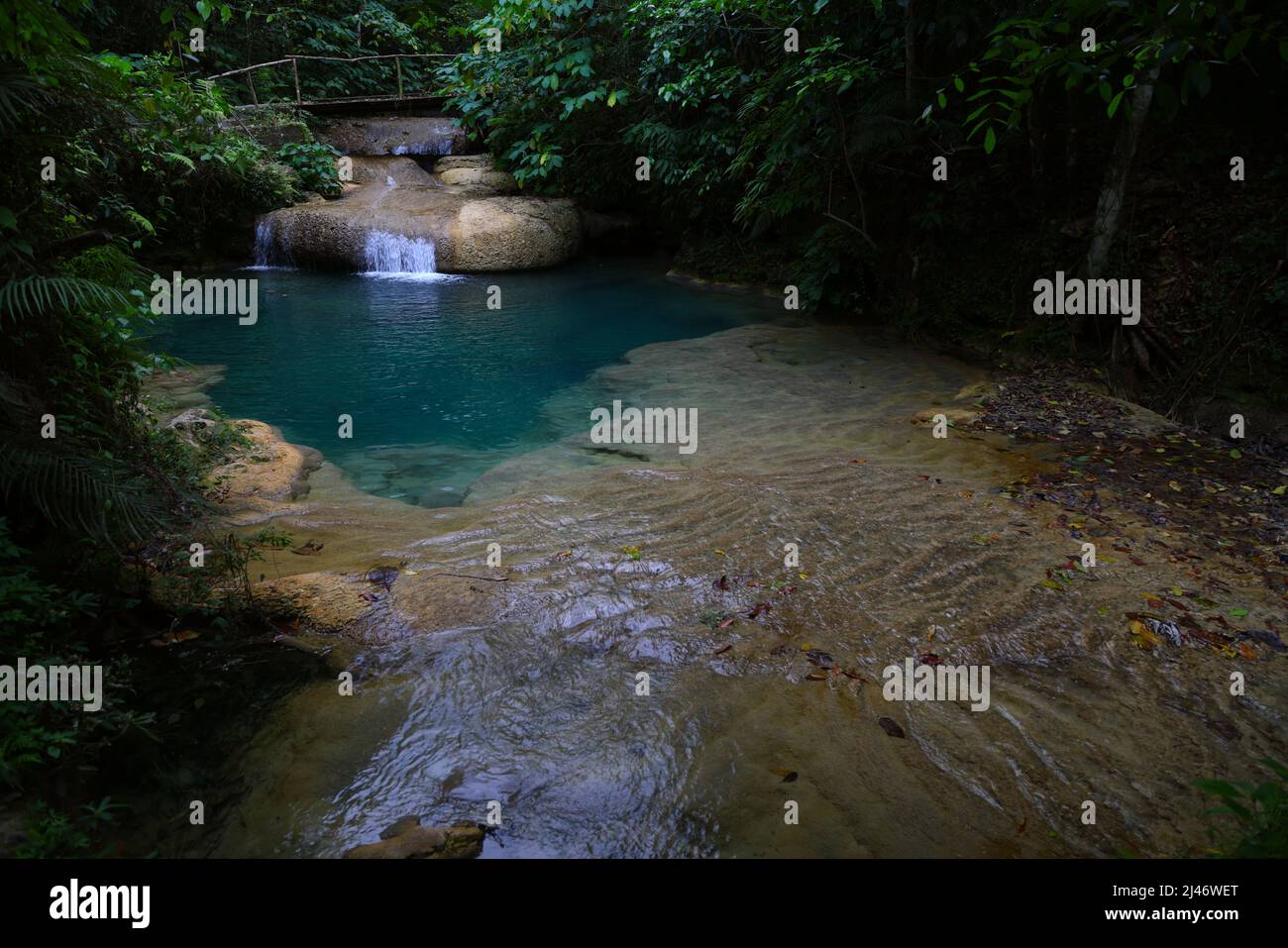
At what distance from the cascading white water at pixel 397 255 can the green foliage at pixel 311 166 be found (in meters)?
2.89

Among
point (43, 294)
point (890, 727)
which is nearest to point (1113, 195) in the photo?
point (890, 727)

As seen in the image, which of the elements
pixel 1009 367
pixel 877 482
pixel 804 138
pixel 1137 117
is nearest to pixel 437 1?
pixel 877 482

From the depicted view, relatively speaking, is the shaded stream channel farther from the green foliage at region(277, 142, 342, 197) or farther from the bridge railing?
the bridge railing

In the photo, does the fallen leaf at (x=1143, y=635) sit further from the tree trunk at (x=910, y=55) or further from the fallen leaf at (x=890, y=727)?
the tree trunk at (x=910, y=55)

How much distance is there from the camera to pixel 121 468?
3.52 meters

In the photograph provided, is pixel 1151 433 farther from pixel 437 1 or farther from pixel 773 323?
pixel 437 1

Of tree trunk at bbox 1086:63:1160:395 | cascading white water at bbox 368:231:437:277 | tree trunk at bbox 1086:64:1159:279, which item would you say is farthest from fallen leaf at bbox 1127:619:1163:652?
cascading white water at bbox 368:231:437:277

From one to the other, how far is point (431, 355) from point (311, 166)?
10667 millimetres

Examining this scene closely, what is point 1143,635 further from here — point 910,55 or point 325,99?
point 325,99

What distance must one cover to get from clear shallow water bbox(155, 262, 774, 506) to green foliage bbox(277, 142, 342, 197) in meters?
2.94

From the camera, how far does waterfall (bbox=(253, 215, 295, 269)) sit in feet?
54.2

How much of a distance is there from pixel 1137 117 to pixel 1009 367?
291 centimetres

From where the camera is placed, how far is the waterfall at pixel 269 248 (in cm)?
1653

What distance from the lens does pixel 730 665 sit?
385 centimetres
